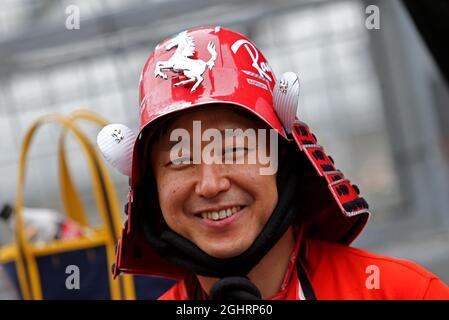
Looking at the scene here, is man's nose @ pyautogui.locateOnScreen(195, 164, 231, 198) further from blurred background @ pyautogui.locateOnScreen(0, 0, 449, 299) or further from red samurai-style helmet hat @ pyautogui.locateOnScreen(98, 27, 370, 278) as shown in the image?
blurred background @ pyautogui.locateOnScreen(0, 0, 449, 299)

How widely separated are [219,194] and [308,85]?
7.95 metres

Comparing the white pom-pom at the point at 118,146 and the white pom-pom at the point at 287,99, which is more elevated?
the white pom-pom at the point at 287,99

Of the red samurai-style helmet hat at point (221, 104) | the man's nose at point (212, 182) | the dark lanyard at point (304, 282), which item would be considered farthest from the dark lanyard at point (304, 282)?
the man's nose at point (212, 182)

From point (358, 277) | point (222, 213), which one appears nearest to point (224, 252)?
point (222, 213)

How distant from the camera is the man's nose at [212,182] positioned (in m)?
1.73

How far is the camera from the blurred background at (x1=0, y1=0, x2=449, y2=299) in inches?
239

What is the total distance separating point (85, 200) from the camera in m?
10.4

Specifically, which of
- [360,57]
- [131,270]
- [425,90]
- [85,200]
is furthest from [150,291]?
[85,200]

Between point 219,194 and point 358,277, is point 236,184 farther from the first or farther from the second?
point 358,277

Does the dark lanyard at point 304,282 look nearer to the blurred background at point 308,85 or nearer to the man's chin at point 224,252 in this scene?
the man's chin at point 224,252

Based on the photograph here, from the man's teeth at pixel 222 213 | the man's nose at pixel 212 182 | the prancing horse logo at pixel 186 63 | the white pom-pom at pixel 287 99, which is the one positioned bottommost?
the man's teeth at pixel 222 213

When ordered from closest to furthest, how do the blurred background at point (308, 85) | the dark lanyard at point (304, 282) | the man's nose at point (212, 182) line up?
the man's nose at point (212, 182) < the dark lanyard at point (304, 282) < the blurred background at point (308, 85)

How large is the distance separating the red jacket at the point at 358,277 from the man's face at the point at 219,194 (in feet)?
0.59

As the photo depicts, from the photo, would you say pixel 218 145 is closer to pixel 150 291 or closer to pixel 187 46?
pixel 187 46
